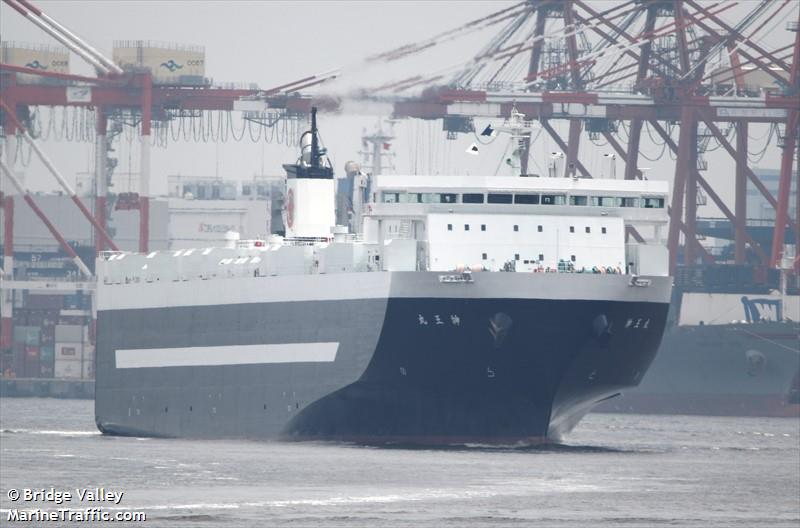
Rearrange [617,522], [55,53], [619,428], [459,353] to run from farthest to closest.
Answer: [55,53] < [619,428] < [459,353] < [617,522]

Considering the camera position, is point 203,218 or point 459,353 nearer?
point 459,353

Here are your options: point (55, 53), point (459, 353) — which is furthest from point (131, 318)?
point (55, 53)

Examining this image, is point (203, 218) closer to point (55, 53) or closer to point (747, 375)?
point (55, 53)

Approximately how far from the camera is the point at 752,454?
66375 millimetres

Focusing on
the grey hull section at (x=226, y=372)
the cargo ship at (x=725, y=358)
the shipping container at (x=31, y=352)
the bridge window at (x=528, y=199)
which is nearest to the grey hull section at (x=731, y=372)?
the cargo ship at (x=725, y=358)

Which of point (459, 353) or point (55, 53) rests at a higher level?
point (55, 53)

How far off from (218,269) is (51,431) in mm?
9648

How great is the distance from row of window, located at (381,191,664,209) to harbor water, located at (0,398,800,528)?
6683 millimetres

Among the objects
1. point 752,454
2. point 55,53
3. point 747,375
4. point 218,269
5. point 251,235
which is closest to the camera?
point 752,454

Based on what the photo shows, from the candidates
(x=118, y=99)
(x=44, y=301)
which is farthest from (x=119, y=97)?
(x=44, y=301)

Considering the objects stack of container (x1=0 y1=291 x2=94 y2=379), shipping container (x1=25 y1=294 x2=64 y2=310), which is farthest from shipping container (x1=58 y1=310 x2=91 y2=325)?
shipping container (x1=25 y1=294 x2=64 y2=310)

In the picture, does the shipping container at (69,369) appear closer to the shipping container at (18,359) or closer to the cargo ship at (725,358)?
the shipping container at (18,359)

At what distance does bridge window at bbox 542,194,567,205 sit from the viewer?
63.2m

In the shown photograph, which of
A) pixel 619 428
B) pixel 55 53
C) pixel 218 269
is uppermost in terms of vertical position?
pixel 55 53
